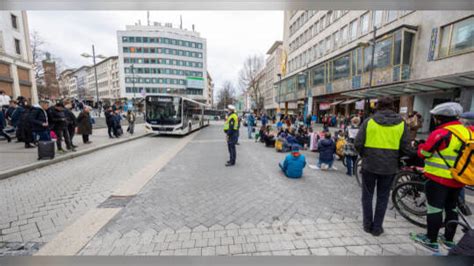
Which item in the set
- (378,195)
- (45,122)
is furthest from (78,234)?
(45,122)

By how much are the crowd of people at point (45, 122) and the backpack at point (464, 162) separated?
997 cm

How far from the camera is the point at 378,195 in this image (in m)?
2.71

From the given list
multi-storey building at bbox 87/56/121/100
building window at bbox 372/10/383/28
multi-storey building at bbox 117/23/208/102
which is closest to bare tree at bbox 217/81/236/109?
multi-storey building at bbox 117/23/208/102

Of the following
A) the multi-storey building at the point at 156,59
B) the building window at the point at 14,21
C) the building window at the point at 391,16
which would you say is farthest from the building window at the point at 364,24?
the multi-storey building at the point at 156,59

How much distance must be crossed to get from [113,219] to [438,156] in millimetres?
4802

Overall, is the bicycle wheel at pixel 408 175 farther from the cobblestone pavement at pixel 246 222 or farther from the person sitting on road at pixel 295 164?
the person sitting on road at pixel 295 164

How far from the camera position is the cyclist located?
2217 mm

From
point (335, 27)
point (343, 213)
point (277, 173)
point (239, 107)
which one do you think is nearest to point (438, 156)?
point (343, 213)

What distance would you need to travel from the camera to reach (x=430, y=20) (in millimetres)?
13484

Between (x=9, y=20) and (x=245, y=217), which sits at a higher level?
(x=9, y=20)

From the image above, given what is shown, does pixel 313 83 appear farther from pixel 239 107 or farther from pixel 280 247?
pixel 239 107

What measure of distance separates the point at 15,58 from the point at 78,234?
36.6m

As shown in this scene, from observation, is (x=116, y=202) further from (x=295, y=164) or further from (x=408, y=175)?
Answer: (x=408, y=175)
